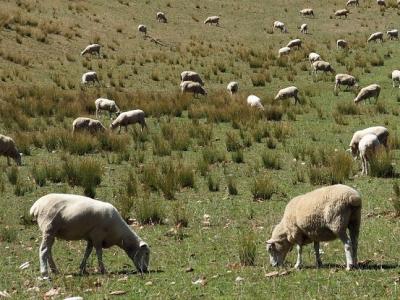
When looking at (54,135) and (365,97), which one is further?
(365,97)

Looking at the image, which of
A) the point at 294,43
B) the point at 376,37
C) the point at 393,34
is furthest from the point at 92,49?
the point at 393,34

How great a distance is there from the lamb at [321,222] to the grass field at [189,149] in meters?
0.32

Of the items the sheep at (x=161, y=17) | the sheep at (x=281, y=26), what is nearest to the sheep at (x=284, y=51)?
the sheep at (x=281, y=26)

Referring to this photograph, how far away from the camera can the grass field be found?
25.3 ft

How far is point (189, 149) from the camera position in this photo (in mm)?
17984

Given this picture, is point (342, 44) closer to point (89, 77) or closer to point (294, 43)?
point (294, 43)

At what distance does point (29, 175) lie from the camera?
1503 centimetres

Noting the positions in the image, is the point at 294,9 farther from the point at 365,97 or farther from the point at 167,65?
the point at 365,97

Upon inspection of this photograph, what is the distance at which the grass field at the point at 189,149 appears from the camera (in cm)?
770

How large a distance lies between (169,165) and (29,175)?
3353 mm

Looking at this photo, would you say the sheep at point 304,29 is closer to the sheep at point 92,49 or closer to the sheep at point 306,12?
the sheep at point 306,12

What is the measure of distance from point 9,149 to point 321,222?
10952mm

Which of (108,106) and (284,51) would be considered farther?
(284,51)

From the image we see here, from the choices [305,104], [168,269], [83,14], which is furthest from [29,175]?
[83,14]
